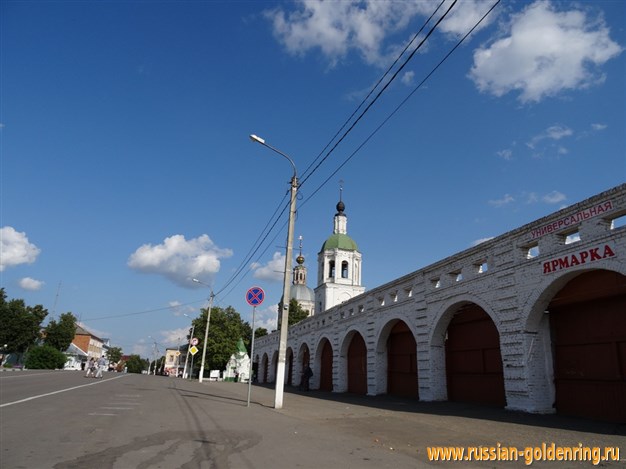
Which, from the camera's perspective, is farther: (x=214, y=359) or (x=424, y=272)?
(x=214, y=359)

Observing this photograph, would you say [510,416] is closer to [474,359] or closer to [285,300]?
[474,359]

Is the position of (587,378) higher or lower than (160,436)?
higher

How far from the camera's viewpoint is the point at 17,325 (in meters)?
52.9

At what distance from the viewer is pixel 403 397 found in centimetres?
1870

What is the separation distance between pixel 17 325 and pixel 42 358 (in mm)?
7516

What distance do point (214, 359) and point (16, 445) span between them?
186ft

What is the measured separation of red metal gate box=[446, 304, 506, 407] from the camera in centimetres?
1428

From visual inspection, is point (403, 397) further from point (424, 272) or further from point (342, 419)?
point (342, 419)

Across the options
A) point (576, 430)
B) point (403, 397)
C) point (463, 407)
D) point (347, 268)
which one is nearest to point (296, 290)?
point (347, 268)

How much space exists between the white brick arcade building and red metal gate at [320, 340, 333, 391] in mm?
8312

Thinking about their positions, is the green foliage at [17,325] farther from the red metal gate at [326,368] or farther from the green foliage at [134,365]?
the green foliage at [134,365]

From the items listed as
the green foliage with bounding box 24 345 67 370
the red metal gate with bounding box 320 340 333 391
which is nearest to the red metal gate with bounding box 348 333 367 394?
the red metal gate with bounding box 320 340 333 391

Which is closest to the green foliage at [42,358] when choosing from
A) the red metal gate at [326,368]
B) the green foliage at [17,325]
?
the green foliage at [17,325]

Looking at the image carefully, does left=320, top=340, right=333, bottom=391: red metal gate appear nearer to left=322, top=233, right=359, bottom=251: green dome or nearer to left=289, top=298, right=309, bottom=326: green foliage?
left=322, top=233, right=359, bottom=251: green dome
